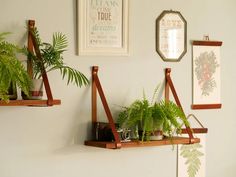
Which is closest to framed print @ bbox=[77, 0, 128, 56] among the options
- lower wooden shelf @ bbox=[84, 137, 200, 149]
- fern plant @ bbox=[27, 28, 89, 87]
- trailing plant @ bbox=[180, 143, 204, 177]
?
fern plant @ bbox=[27, 28, 89, 87]

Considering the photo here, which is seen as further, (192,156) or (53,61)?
(192,156)

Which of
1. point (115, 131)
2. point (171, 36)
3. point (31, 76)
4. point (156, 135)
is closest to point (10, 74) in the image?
point (31, 76)

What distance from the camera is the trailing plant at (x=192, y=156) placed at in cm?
355

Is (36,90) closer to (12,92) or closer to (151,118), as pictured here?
(12,92)

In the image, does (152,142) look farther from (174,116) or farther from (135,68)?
(135,68)

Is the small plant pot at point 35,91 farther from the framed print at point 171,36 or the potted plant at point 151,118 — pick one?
the framed print at point 171,36

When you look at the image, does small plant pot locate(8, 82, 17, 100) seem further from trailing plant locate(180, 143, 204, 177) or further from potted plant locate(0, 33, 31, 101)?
trailing plant locate(180, 143, 204, 177)

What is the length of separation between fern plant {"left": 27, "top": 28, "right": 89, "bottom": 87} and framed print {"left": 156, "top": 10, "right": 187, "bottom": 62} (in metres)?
0.71

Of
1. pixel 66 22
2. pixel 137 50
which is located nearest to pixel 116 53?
pixel 137 50

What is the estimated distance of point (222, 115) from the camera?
12.4ft

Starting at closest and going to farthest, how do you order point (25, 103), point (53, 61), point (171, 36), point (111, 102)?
point (25, 103), point (53, 61), point (111, 102), point (171, 36)

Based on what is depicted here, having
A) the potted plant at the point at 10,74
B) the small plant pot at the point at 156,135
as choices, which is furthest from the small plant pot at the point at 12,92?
the small plant pot at the point at 156,135

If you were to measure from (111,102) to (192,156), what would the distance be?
2.57ft

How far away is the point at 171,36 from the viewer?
348cm
